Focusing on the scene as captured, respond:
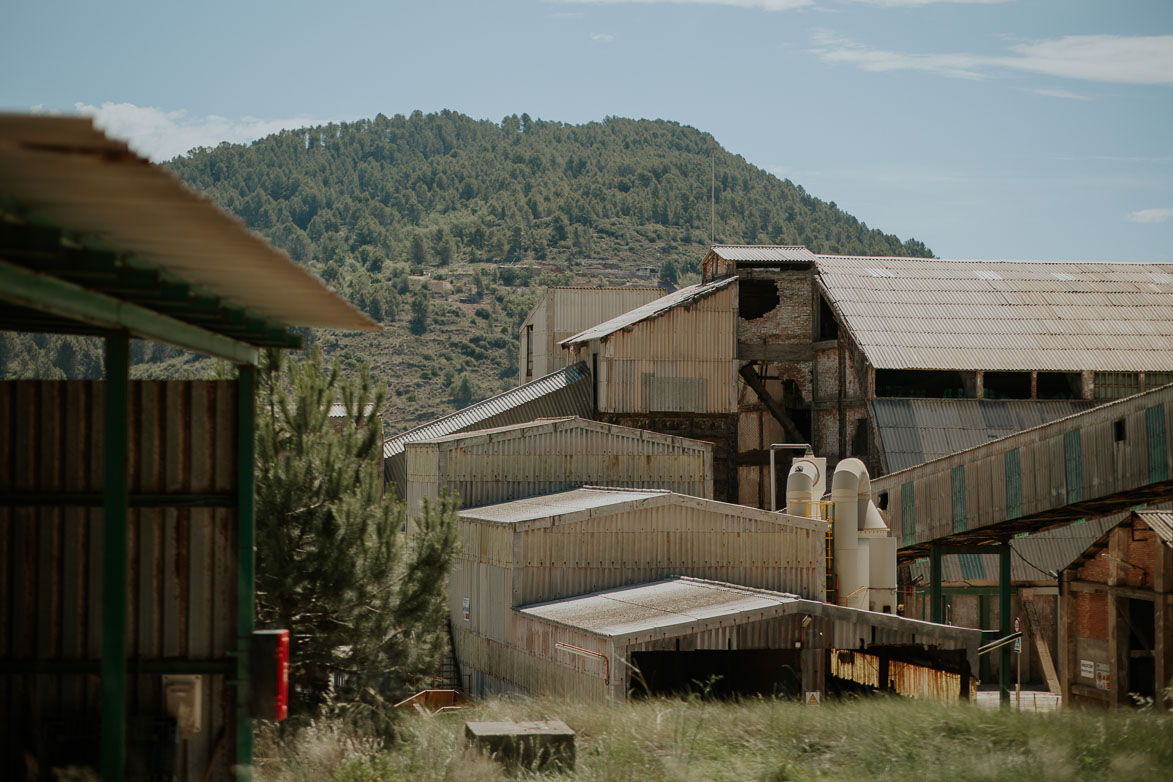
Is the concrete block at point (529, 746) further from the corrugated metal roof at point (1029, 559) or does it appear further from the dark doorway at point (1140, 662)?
the corrugated metal roof at point (1029, 559)

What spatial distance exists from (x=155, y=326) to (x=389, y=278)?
11066 cm

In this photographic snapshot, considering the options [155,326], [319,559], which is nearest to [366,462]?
[319,559]

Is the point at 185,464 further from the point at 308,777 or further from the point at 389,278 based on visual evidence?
the point at 389,278

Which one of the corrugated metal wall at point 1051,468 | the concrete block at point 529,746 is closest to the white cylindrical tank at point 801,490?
the corrugated metal wall at point 1051,468

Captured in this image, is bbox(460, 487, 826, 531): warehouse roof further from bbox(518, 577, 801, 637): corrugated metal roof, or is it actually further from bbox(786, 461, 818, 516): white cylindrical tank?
bbox(518, 577, 801, 637): corrugated metal roof

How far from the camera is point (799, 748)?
40.5 ft

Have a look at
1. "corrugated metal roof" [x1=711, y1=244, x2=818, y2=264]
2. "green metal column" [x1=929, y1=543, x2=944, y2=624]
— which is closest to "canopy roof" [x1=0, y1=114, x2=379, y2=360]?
"green metal column" [x1=929, y1=543, x2=944, y2=624]

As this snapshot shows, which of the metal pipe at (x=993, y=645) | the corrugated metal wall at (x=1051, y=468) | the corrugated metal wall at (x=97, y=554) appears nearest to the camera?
the corrugated metal wall at (x=97, y=554)

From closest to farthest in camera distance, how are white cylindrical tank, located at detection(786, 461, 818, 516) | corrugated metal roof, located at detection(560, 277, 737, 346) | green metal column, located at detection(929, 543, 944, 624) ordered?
1. white cylindrical tank, located at detection(786, 461, 818, 516)
2. green metal column, located at detection(929, 543, 944, 624)
3. corrugated metal roof, located at detection(560, 277, 737, 346)

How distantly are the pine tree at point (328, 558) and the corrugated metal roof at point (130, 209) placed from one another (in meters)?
7.03

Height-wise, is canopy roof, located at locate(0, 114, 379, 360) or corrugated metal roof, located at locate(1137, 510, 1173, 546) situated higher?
canopy roof, located at locate(0, 114, 379, 360)

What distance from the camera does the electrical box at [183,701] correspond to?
9.27 metres

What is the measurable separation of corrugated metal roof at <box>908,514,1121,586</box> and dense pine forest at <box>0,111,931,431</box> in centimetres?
5524

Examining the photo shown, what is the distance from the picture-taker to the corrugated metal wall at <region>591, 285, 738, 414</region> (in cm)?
3922
